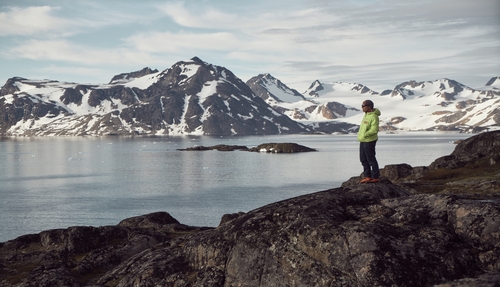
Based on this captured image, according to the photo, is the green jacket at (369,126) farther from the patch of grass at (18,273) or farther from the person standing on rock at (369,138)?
the patch of grass at (18,273)

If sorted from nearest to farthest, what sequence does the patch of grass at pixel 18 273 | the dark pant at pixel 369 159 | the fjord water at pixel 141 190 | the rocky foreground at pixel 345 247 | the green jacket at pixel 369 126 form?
the rocky foreground at pixel 345 247
the green jacket at pixel 369 126
the dark pant at pixel 369 159
the patch of grass at pixel 18 273
the fjord water at pixel 141 190

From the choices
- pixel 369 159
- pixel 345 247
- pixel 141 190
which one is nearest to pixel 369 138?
pixel 369 159

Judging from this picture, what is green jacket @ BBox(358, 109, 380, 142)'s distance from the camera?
71.0 feet

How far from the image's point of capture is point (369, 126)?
21.9 m

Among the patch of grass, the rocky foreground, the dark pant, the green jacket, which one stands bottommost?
the patch of grass

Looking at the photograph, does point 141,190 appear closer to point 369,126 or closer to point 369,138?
point 369,138

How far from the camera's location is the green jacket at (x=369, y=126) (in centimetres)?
2164

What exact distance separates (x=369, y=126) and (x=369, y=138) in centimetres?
71

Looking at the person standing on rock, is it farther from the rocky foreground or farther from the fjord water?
the fjord water

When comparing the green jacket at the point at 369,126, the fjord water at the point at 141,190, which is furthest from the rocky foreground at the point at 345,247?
the fjord water at the point at 141,190

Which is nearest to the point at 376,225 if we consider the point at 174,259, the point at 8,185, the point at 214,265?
the point at 214,265

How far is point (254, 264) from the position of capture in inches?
596

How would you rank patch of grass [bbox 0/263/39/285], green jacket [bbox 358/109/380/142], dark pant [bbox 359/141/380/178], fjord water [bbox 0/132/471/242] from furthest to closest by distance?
fjord water [bbox 0/132/471/242], patch of grass [bbox 0/263/39/285], dark pant [bbox 359/141/380/178], green jacket [bbox 358/109/380/142]

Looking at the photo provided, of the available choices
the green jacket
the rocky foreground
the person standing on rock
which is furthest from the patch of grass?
the green jacket
